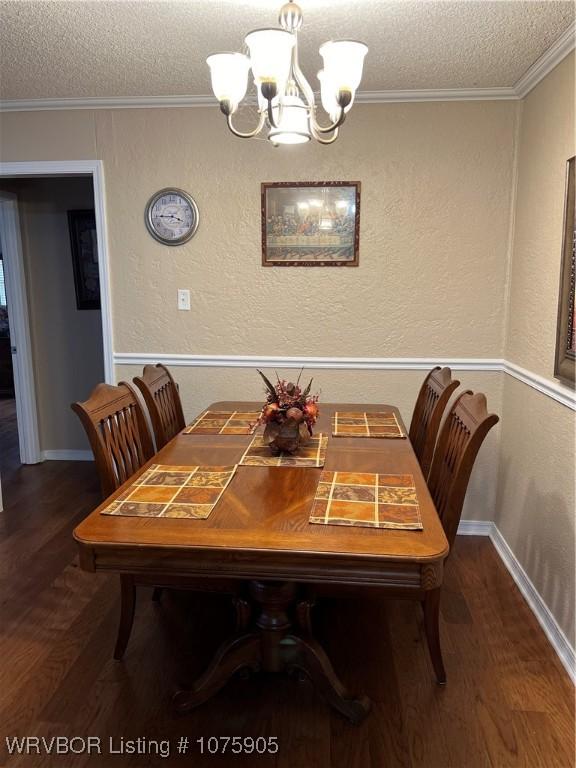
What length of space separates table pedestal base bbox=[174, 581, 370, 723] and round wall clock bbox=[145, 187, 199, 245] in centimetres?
206

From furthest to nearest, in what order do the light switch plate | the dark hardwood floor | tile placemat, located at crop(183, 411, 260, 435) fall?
the light switch plate
tile placemat, located at crop(183, 411, 260, 435)
the dark hardwood floor

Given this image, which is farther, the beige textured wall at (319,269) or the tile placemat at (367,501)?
the beige textured wall at (319,269)

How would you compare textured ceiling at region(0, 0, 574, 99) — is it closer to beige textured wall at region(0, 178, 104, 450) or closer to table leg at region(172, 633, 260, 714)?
beige textured wall at region(0, 178, 104, 450)

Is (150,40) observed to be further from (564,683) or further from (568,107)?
(564,683)

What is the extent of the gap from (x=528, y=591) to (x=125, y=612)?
1.70m

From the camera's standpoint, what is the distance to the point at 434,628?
192 centimetres

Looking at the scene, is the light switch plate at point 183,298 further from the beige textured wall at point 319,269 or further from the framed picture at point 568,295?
the framed picture at point 568,295

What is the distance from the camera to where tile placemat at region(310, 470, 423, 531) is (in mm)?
1516

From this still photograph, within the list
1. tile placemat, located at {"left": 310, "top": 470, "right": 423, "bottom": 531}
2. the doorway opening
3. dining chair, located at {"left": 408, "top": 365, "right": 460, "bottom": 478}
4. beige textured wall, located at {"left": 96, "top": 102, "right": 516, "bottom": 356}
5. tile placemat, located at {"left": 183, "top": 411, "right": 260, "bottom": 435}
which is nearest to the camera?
tile placemat, located at {"left": 310, "top": 470, "right": 423, "bottom": 531}

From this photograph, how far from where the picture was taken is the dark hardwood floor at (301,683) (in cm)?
169

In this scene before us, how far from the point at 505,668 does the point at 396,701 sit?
18.0 inches

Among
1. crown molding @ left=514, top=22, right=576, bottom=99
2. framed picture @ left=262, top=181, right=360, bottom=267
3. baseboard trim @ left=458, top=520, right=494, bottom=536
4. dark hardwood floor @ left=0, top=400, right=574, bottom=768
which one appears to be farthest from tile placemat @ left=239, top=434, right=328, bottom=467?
crown molding @ left=514, top=22, right=576, bottom=99

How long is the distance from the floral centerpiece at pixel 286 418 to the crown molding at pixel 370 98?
176cm

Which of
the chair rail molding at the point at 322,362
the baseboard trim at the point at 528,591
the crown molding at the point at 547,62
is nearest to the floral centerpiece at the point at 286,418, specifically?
the chair rail molding at the point at 322,362
